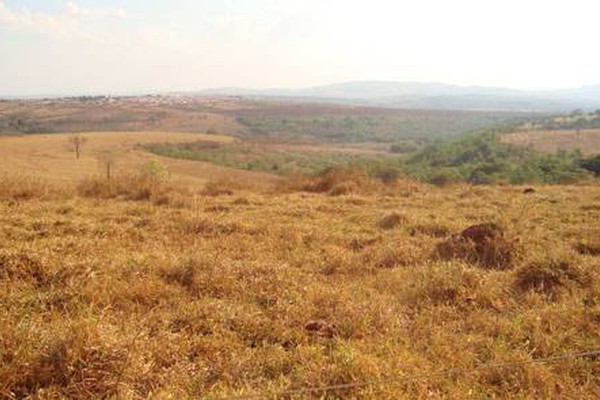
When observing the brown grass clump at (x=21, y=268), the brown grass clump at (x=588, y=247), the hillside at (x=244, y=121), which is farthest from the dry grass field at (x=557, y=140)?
the brown grass clump at (x=21, y=268)

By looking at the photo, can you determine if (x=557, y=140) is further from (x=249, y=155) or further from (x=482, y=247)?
(x=482, y=247)

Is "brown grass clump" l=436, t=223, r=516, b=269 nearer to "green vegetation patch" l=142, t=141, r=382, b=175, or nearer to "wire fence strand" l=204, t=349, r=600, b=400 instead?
"wire fence strand" l=204, t=349, r=600, b=400

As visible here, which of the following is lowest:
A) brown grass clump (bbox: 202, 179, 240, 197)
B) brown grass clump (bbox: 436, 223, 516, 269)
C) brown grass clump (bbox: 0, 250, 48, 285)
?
brown grass clump (bbox: 202, 179, 240, 197)

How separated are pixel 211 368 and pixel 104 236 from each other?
4.61 meters

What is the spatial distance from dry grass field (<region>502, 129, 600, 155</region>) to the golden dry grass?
2286 inches

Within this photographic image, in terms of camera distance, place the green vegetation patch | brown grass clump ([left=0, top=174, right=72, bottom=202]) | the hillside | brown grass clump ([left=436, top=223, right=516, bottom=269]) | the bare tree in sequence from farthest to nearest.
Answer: the hillside → the green vegetation patch → the bare tree → brown grass clump ([left=0, top=174, right=72, bottom=202]) → brown grass clump ([left=436, top=223, right=516, bottom=269])

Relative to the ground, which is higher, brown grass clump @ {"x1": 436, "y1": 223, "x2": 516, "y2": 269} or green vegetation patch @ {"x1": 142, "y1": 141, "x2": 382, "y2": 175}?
brown grass clump @ {"x1": 436, "y1": 223, "x2": 516, "y2": 269}

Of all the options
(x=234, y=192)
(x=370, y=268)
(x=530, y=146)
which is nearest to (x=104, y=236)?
(x=370, y=268)

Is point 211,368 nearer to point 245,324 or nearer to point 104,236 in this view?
point 245,324

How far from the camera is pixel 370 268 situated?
6.64 meters

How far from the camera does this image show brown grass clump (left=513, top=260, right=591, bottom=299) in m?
5.73

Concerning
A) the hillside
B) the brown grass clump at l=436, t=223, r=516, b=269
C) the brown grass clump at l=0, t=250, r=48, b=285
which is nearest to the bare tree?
the hillside

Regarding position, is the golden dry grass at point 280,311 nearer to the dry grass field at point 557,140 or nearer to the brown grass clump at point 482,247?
the brown grass clump at point 482,247

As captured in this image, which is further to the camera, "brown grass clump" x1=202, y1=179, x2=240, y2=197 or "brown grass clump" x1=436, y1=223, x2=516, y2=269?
"brown grass clump" x1=202, y1=179, x2=240, y2=197
